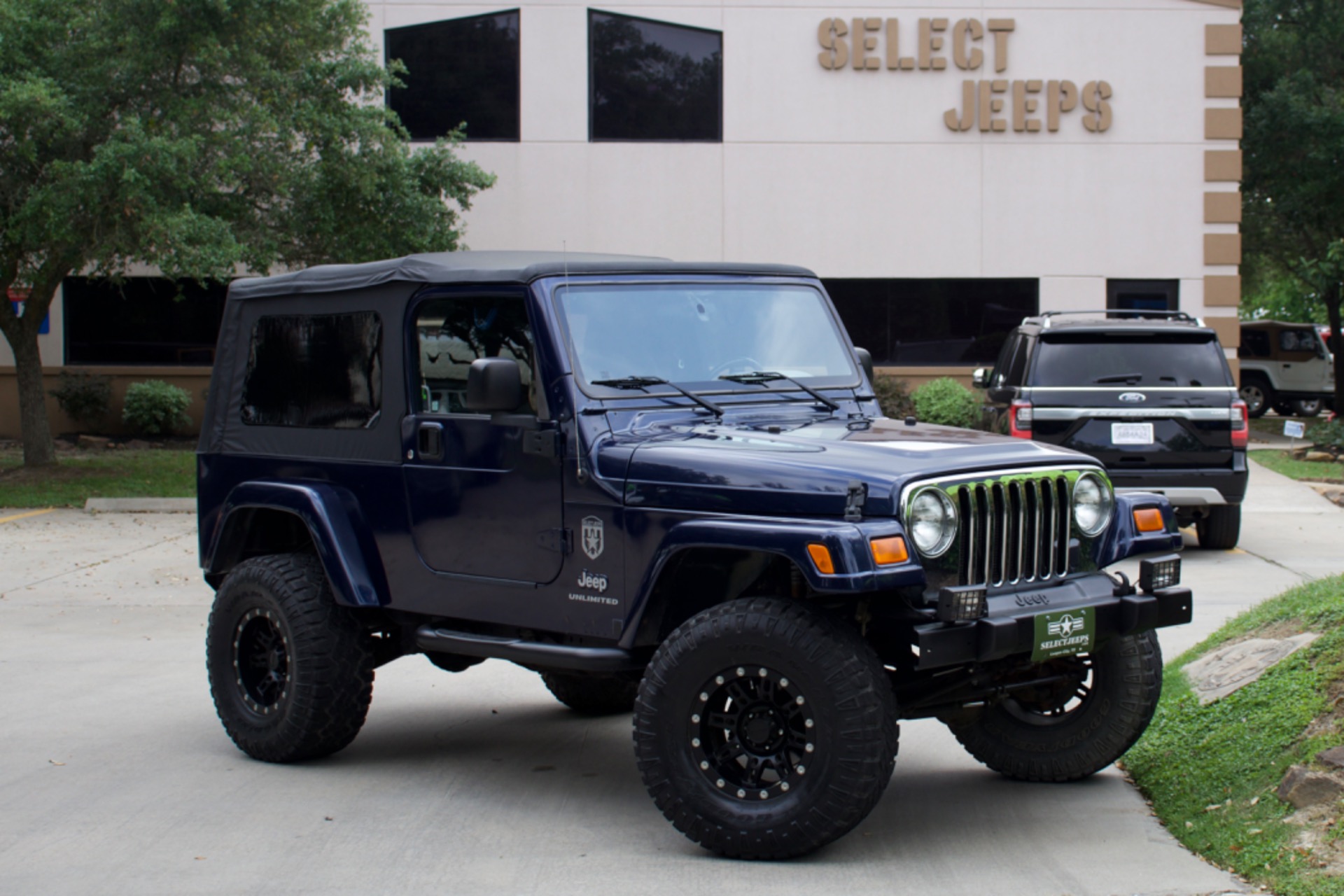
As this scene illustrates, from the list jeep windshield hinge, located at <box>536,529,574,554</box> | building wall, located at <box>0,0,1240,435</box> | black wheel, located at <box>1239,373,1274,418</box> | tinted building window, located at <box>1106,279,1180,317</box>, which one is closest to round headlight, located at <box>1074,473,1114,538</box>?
jeep windshield hinge, located at <box>536,529,574,554</box>

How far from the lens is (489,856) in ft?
16.3

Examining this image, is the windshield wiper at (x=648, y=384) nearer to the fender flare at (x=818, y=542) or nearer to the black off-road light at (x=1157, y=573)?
the fender flare at (x=818, y=542)

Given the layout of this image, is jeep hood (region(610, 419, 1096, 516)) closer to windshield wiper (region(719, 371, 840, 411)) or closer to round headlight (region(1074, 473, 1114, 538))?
round headlight (region(1074, 473, 1114, 538))

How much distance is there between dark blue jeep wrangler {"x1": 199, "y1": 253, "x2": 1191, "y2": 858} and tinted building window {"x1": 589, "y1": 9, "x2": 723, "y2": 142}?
16.9 metres

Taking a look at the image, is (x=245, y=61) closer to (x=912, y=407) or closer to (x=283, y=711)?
(x=912, y=407)

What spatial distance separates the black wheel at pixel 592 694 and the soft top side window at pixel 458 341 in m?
1.64

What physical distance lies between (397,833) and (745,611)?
1569mm

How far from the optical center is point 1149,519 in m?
5.54

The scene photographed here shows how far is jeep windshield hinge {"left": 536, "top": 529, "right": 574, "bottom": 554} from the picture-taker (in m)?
5.36

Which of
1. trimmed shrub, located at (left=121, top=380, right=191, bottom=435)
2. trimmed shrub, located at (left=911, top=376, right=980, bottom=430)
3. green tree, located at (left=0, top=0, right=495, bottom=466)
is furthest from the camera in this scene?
trimmed shrub, located at (left=121, top=380, right=191, bottom=435)

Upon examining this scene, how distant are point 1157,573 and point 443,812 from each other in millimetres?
2768

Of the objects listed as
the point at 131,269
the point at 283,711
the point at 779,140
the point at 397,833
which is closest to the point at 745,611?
the point at 397,833

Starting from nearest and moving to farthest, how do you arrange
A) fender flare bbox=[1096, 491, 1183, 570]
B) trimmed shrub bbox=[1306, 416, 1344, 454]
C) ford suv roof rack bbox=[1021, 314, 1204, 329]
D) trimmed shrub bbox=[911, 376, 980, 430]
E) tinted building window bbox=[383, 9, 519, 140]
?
fender flare bbox=[1096, 491, 1183, 570] → ford suv roof rack bbox=[1021, 314, 1204, 329] → trimmed shrub bbox=[911, 376, 980, 430] → trimmed shrub bbox=[1306, 416, 1344, 454] → tinted building window bbox=[383, 9, 519, 140]

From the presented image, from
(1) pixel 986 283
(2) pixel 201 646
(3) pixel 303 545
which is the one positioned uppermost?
(1) pixel 986 283
